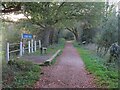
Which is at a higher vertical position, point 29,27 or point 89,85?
point 29,27

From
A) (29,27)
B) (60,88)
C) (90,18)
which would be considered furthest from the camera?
(29,27)

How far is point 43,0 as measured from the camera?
8.07m

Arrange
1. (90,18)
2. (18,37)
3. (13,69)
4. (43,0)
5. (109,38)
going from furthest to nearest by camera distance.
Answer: (90,18) < (18,37) < (109,38) < (13,69) < (43,0)

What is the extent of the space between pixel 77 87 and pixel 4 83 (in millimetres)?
1926

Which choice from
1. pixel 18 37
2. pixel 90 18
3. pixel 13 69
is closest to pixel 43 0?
pixel 13 69

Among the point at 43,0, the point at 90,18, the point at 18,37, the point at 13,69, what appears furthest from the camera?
the point at 90,18

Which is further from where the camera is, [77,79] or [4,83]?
[77,79]

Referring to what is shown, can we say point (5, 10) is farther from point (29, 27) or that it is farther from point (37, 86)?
point (29, 27)

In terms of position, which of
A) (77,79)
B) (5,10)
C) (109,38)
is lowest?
(77,79)

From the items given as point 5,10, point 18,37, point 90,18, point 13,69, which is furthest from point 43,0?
point 90,18

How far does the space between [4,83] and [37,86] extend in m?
0.87

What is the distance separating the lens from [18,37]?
68.3ft

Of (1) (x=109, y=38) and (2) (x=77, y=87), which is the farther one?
(1) (x=109, y=38)

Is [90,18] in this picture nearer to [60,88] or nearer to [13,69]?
[13,69]
